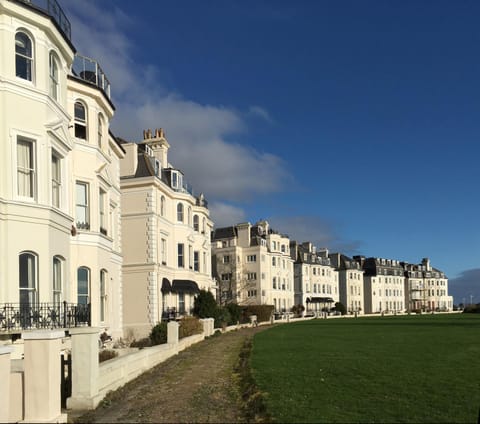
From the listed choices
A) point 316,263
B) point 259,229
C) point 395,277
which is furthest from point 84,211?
point 395,277

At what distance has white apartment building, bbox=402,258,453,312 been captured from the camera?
133m

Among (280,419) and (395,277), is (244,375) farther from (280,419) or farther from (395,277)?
(395,277)

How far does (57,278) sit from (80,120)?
7.35m

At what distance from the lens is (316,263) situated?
3959 inches

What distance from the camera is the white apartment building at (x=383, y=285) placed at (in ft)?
391

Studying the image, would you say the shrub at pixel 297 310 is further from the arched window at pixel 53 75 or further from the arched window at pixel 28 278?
the arched window at pixel 28 278

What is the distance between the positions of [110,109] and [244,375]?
47.2 feet

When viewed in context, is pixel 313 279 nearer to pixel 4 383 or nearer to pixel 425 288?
pixel 425 288

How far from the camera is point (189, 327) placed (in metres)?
29.3

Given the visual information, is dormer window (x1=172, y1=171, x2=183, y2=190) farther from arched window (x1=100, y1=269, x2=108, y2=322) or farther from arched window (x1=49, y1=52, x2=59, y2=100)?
arched window (x1=49, y1=52, x2=59, y2=100)

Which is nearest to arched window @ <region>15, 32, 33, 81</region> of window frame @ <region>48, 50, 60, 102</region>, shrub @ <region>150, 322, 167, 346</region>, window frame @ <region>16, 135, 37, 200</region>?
window frame @ <region>48, 50, 60, 102</region>

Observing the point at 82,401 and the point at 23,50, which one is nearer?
the point at 82,401

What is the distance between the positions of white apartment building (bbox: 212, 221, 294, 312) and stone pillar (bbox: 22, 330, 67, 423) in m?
59.7

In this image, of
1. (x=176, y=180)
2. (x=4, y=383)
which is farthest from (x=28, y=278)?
(x=176, y=180)
